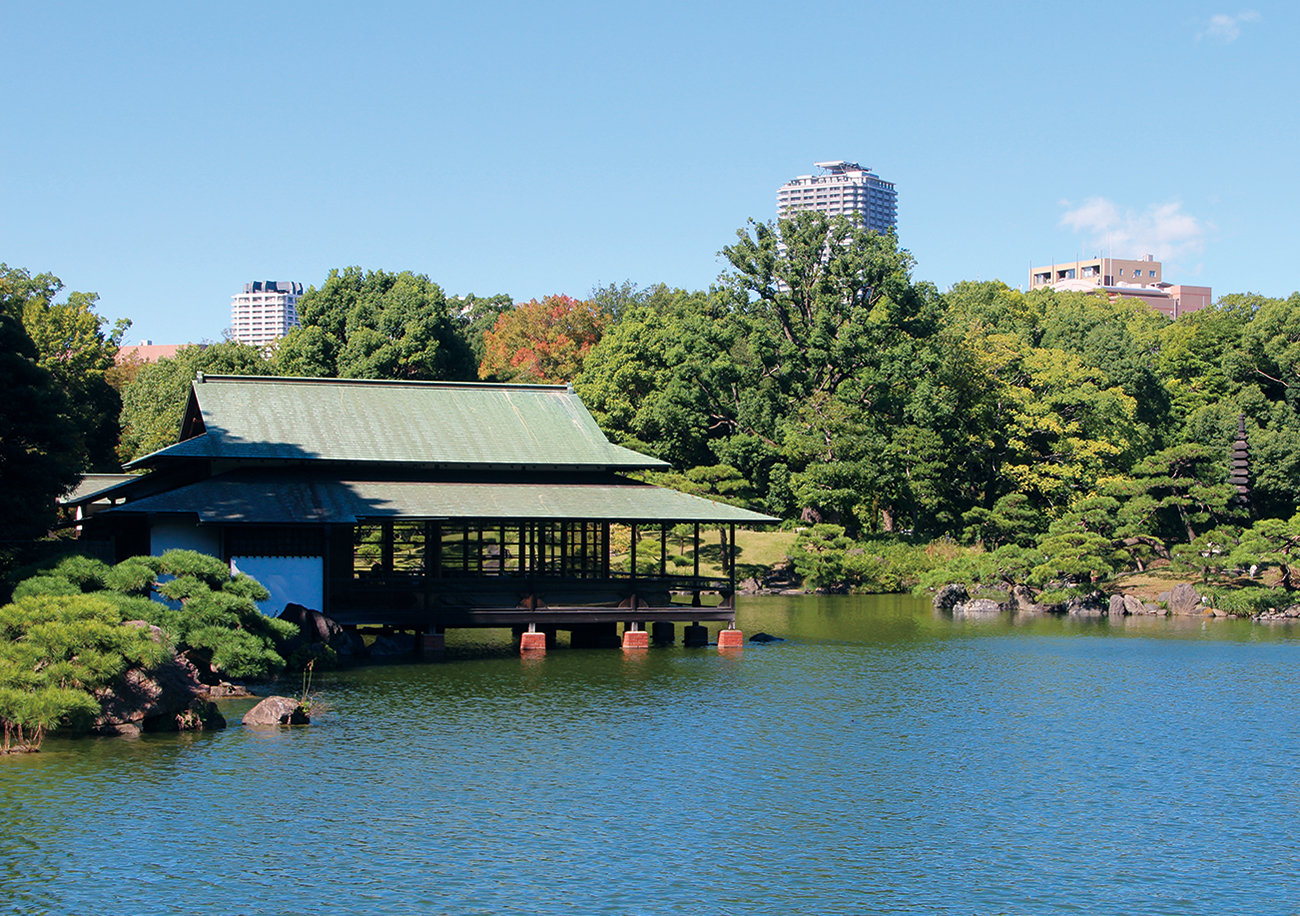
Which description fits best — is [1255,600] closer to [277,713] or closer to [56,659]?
[277,713]

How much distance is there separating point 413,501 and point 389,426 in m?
4.03

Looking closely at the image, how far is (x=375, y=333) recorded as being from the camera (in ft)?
186

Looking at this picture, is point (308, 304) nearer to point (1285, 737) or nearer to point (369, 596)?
point (369, 596)

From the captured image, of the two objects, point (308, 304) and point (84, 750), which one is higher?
point (308, 304)

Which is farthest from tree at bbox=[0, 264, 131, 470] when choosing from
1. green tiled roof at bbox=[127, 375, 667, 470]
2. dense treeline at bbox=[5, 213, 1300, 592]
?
green tiled roof at bbox=[127, 375, 667, 470]

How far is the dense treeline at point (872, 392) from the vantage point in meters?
55.6

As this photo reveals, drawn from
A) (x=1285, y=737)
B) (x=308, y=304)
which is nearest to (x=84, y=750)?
(x=1285, y=737)

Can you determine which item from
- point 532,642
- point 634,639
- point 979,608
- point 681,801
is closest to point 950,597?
point 979,608

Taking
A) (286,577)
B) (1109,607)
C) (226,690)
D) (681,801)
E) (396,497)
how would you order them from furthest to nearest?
(1109,607) → (396,497) → (286,577) → (226,690) → (681,801)

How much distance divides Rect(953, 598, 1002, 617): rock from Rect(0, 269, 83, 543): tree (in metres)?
29.4

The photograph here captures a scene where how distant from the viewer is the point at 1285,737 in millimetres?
23516

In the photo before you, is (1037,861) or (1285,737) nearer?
(1037,861)

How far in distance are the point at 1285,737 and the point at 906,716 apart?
6625 mm

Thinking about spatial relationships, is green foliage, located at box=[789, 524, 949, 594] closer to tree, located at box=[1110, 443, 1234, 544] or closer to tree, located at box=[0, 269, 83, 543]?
tree, located at box=[1110, 443, 1234, 544]
